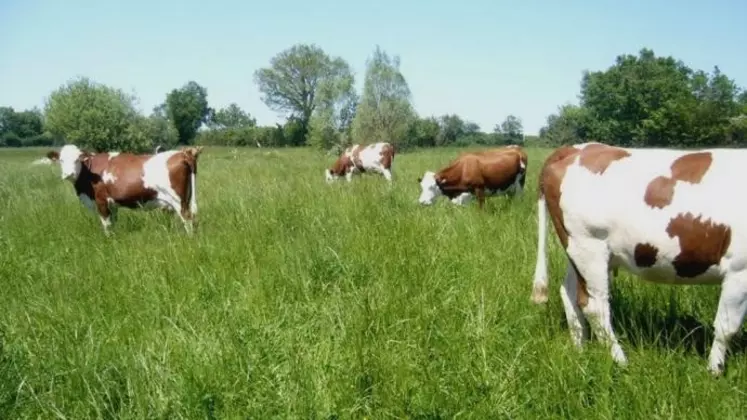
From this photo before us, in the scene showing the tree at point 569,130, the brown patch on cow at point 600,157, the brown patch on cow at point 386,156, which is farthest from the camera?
the tree at point 569,130

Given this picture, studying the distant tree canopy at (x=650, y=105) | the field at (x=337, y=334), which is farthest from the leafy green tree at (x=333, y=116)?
the field at (x=337, y=334)

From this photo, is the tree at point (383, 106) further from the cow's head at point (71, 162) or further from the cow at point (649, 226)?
the cow at point (649, 226)

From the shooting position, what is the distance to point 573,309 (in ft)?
11.8

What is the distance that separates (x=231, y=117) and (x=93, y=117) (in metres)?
75.0

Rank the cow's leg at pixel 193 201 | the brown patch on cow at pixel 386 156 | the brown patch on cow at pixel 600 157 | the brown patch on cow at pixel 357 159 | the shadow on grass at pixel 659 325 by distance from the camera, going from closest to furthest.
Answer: the shadow on grass at pixel 659 325 → the brown patch on cow at pixel 600 157 → the cow's leg at pixel 193 201 → the brown patch on cow at pixel 386 156 → the brown patch on cow at pixel 357 159

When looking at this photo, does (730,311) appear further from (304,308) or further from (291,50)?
(291,50)

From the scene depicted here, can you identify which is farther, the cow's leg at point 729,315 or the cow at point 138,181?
the cow at point 138,181

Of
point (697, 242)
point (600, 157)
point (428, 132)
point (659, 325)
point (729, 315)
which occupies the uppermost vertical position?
point (428, 132)

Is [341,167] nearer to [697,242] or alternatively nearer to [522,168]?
[522,168]

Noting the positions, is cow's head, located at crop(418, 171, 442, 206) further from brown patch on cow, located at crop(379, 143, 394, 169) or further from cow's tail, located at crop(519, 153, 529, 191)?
brown patch on cow, located at crop(379, 143, 394, 169)

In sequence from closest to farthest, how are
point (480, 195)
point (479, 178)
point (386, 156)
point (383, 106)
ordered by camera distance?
point (480, 195) < point (479, 178) < point (386, 156) < point (383, 106)

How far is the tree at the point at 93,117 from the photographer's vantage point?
40.0 metres

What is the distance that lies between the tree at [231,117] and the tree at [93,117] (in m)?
65.5

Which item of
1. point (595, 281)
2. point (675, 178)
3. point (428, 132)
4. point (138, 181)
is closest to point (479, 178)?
point (138, 181)
